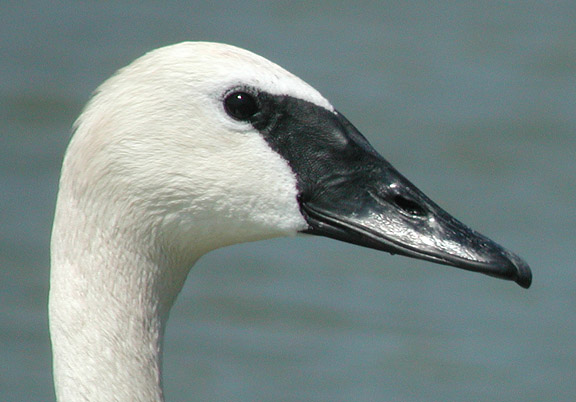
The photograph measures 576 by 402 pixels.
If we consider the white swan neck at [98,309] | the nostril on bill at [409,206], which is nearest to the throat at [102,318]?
the white swan neck at [98,309]

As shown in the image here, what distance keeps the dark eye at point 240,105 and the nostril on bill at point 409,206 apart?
50 centimetres

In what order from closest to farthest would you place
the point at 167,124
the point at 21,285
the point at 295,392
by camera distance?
the point at 167,124, the point at 295,392, the point at 21,285

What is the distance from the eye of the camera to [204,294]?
852cm

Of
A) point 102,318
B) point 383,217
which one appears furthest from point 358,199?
point 102,318

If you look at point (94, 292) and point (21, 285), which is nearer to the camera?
point (94, 292)

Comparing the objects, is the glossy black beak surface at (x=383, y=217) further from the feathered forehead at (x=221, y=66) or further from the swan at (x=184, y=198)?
the feathered forehead at (x=221, y=66)

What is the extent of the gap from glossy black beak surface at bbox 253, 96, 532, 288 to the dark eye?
0.06m

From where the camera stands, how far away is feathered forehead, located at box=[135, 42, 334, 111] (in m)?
3.70

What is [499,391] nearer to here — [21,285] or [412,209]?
[21,285]

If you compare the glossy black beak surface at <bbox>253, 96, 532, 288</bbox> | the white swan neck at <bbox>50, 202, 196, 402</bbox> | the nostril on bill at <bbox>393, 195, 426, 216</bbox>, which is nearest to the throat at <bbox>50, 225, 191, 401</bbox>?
the white swan neck at <bbox>50, 202, 196, 402</bbox>

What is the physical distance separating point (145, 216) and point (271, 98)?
0.49 m

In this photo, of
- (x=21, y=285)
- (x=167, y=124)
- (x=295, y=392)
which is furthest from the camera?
(x=21, y=285)

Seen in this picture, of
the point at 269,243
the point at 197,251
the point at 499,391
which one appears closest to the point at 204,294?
the point at 269,243

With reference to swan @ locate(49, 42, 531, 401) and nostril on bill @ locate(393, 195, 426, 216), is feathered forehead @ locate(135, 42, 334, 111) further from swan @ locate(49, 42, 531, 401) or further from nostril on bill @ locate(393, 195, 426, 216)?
nostril on bill @ locate(393, 195, 426, 216)
